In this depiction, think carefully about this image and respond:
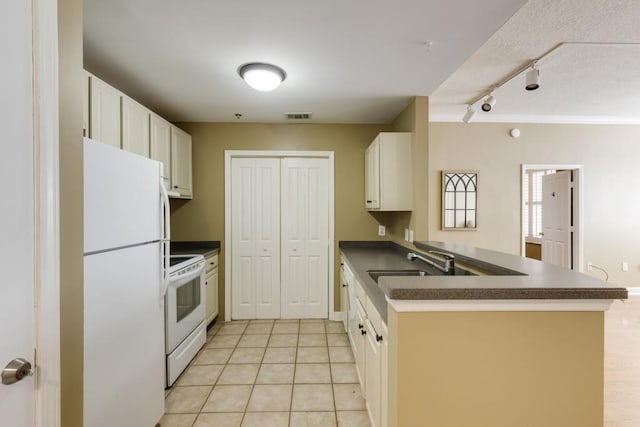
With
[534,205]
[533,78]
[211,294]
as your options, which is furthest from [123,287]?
[534,205]

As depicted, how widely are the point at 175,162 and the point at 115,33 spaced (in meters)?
1.47

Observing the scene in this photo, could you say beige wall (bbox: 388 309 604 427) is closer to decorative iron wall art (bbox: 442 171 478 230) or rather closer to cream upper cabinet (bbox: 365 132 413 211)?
cream upper cabinet (bbox: 365 132 413 211)

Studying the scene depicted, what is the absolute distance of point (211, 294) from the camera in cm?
325

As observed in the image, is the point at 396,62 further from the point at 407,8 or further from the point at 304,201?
the point at 304,201

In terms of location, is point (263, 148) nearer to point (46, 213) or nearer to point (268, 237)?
point (268, 237)

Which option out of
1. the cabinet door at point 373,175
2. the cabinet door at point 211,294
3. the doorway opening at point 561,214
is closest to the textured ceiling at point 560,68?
the doorway opening at point 561,214

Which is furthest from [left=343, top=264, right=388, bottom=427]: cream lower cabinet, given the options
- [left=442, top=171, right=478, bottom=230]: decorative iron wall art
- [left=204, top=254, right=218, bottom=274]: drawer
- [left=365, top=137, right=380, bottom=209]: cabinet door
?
[left=442, top=171, right=478, bottom=230]: decorative iron wall art

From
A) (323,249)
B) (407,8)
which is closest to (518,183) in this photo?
(323,249)

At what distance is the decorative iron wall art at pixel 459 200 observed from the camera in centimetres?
392

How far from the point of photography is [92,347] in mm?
1215

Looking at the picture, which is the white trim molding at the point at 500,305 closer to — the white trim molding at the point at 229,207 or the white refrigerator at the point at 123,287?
the white refrigerator at the point at 123,287

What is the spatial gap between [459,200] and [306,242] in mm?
2299

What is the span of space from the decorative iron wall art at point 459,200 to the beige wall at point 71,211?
155 inches

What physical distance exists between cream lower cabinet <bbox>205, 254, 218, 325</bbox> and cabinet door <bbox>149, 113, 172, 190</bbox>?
981 millimetres
